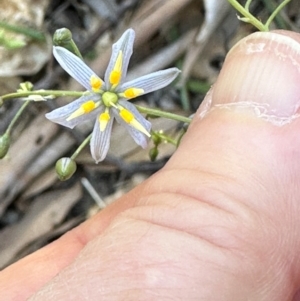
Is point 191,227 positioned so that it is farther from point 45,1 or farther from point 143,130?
point 45,1

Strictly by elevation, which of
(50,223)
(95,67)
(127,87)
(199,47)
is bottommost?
(50,223)

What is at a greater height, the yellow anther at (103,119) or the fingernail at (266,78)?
the yellow anther at (103,119)

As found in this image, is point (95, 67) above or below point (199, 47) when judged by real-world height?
above

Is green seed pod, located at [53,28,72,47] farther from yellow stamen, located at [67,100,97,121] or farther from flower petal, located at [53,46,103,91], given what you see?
yellow stamen, located at [67,100,97,121]

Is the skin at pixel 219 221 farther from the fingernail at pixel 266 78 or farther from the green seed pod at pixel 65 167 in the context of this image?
the green seed pod at pixel 65 167

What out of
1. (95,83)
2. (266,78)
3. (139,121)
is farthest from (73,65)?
(266,78)

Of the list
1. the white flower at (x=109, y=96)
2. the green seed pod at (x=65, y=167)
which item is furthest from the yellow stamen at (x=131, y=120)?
the green seed pod at (x=65, y=167)

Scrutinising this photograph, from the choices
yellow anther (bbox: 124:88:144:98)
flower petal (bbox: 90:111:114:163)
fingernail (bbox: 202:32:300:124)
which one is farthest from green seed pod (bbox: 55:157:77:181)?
fingernail (bbox: 202:32:300:124)

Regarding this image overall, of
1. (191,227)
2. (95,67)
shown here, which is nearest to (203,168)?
(191,227)
